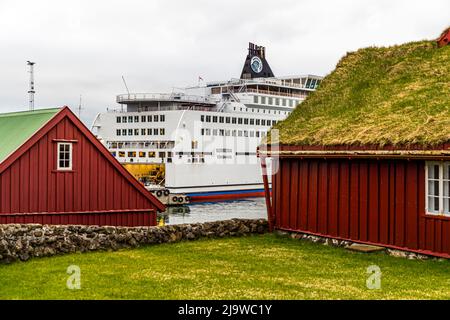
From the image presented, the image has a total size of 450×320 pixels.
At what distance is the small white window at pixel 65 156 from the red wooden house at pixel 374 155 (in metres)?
6.71

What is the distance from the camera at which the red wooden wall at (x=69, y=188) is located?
2003 centimetres

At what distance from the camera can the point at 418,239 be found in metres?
15.5

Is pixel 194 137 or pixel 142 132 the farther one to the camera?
pixel 142 132

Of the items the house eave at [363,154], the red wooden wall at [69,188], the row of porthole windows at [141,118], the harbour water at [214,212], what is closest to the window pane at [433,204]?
the house eave at [363,154]

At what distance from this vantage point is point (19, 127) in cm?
2252

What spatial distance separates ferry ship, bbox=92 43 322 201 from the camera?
6519cm

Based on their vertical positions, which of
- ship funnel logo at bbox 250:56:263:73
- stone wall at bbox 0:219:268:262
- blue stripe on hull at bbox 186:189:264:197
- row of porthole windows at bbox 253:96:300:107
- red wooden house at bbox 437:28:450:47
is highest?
ship funnel logo at bbox 250:56:263:73

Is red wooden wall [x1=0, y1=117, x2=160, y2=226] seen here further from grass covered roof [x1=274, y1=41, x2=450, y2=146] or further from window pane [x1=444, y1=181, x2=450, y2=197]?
window pane [x1=444, y1=181, x2=450, y2=197]

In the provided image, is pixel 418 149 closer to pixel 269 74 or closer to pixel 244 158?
pixel 244 158

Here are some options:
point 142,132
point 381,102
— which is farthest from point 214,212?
point 381,102

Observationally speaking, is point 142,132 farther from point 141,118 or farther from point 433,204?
point 433,204

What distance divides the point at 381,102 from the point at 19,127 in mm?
13074

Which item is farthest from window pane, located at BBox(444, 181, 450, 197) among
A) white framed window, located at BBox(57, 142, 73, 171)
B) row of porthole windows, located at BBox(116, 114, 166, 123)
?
row of porthole windows, located at BBox(116, 114, 166, 123)

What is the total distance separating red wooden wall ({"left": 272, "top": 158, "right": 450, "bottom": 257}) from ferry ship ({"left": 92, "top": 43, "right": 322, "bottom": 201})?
43.3 metres
